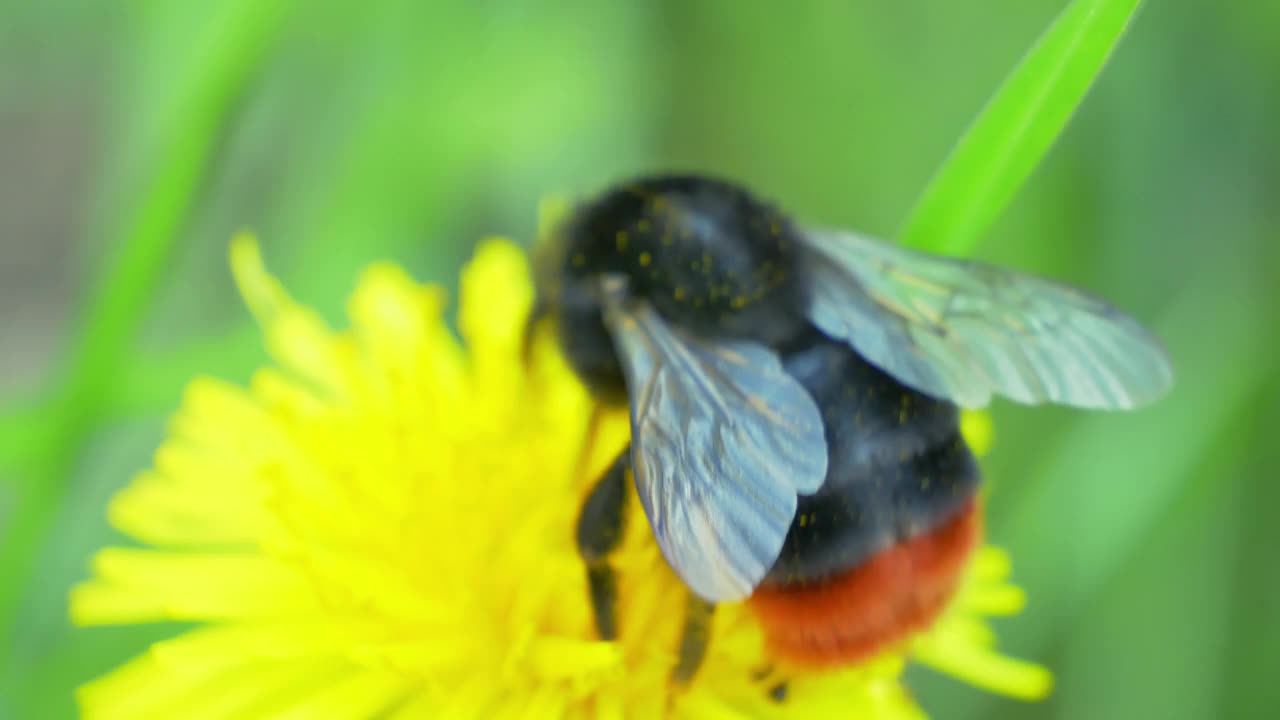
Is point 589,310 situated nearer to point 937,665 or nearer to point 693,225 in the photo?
point 693,225

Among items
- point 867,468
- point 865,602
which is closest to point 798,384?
point 867,468

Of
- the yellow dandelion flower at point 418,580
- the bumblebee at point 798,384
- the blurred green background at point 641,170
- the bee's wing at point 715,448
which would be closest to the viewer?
the bee's wing at point 715,448

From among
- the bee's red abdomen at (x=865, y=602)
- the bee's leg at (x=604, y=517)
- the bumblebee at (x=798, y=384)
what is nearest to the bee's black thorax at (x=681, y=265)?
the bumblebee at (x=798, y=384)

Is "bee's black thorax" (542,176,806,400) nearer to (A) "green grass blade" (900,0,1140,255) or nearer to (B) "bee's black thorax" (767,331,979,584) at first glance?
(B) "bee's black thorax" (767,331,979,584)

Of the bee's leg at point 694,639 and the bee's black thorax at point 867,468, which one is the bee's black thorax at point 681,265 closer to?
the bee's black thorax at point 867,468

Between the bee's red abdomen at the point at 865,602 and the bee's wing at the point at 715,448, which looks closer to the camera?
the bee's wing at the point at 715,448

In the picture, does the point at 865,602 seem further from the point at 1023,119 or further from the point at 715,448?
the point at 1023,119

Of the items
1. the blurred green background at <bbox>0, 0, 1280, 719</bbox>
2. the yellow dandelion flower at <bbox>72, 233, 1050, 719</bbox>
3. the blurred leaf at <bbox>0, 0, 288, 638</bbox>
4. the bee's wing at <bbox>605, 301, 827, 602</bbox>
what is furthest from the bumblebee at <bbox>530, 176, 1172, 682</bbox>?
the blurred green background at <bbox>0, 0, 1280, 719</bbox>
